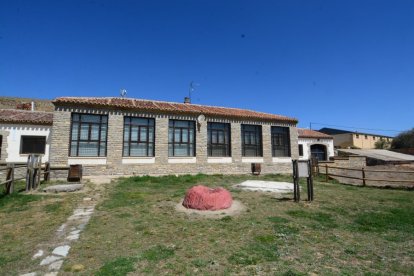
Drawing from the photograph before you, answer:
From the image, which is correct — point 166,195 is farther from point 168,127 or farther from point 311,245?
point 168,127

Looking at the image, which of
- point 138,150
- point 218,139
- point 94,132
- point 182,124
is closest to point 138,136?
point 138,150

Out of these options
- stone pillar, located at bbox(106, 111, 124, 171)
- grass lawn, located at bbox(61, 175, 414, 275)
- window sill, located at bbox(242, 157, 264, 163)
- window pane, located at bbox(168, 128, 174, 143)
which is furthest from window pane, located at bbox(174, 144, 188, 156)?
grass lawn, located at bbox(61, 175, 414, 275)

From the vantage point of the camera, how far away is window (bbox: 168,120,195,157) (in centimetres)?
1593

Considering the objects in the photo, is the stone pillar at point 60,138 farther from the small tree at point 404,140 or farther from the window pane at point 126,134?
the small tree at point 404,140

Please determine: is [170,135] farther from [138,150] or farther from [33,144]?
[33,144]

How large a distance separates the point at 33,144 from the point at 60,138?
8.57 meters

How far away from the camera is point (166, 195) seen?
29.2 feet

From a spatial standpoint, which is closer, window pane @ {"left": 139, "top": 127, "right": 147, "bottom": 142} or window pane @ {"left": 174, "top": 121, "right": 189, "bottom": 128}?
window pane @ {"left": 139, "top": 127, "right": 147, "bottom": 142}

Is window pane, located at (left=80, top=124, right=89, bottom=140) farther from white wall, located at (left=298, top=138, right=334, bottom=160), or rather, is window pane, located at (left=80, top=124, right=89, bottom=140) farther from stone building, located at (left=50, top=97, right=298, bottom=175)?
white wall, located at (left=298, top=138, right=334, bottom=160)

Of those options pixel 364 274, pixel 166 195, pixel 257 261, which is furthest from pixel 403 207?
pixel 166 195

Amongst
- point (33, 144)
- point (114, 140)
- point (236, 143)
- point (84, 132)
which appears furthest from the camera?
point (33, 144)

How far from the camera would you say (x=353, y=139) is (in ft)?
132

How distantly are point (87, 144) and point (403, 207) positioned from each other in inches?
587

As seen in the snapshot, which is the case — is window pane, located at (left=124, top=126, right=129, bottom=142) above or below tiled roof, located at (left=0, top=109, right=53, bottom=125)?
below
